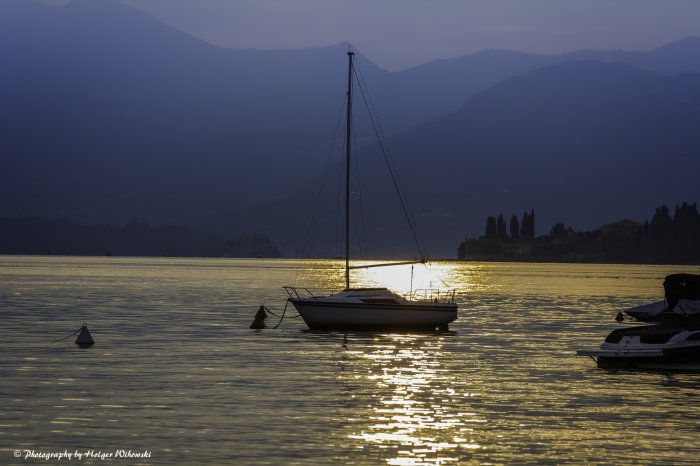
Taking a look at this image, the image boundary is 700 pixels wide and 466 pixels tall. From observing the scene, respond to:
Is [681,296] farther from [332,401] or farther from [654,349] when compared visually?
[332,401]

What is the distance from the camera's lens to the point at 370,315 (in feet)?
250

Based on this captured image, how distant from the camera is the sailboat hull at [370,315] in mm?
76125

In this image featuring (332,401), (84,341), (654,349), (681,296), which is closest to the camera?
(332,401)

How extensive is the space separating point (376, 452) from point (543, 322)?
70.0 meters

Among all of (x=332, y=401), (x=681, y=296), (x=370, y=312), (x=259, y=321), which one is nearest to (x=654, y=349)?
(x=332, y=401)

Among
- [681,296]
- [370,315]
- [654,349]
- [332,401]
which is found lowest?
[332,401]

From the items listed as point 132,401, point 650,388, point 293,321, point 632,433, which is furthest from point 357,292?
point 632,433

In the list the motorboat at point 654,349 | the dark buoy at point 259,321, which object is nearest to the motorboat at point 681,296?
the motorboat at point 654,349

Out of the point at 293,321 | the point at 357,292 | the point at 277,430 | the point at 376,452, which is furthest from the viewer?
the point at 293,321

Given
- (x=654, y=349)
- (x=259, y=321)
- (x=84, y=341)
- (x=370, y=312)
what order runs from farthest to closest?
(x=259, y=321)
(x=370, y=312)
(x=84, y=341)
(x=654, y=349)

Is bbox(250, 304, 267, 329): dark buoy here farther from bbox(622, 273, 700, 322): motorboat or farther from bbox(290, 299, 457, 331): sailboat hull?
bbox(622, 273, 700, 322): motorboat

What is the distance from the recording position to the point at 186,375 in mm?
48906

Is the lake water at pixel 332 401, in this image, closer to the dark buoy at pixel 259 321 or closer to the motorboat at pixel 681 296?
the dark buoy at pixel 259 321

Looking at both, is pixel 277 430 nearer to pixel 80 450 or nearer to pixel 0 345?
pixel 80 450
